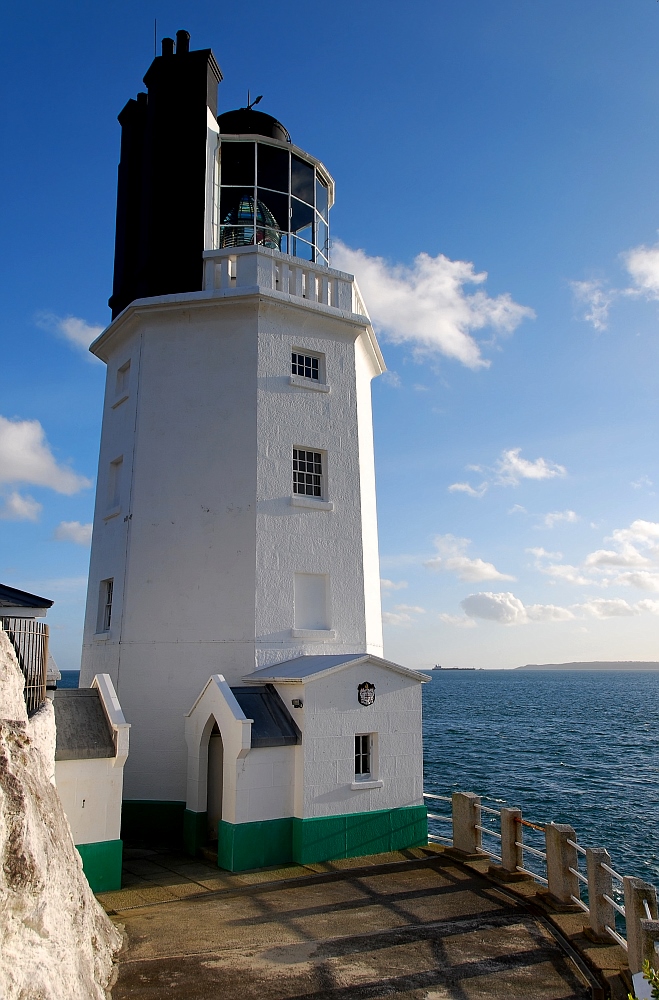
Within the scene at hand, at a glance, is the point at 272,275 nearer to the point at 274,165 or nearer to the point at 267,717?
the point at 274,165

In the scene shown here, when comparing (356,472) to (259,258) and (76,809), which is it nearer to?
(259,258)

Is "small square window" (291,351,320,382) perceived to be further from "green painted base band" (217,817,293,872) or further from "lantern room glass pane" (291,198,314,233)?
"green painted base band" (217,817,293,872)

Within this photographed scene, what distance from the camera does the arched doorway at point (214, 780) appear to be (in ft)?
49.6

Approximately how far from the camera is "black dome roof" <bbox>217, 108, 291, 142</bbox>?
19.8 meters

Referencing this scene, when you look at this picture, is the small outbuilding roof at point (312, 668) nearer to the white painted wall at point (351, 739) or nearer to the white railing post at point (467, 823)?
the white painted wall at point (351, 739)

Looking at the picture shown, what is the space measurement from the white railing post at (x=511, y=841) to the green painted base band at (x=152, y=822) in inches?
257

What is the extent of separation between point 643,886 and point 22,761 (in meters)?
7.03

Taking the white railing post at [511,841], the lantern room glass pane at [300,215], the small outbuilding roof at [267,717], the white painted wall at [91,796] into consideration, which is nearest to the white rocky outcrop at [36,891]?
the white painted wall at [91,796]

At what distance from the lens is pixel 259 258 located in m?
17.8

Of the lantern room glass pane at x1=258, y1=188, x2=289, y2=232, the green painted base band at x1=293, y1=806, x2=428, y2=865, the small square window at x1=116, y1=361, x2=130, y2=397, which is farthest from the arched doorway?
the lantern room glass pane at x1=258, y1=188, x2=289, y2=232

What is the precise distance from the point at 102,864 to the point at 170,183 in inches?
597

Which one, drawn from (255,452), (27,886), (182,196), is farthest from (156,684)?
(182,196)

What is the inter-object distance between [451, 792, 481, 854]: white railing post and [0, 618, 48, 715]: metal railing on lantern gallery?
25.0 ft

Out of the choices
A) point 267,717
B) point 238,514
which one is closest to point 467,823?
point 267,717
